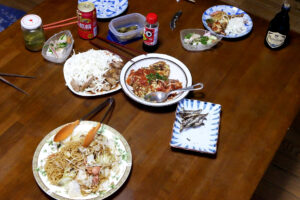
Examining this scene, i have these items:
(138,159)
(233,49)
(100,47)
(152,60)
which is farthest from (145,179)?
(233,49)

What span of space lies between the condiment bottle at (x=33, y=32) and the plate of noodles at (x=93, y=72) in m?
0.21

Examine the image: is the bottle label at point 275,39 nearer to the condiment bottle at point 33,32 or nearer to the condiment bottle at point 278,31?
the condiment bottle at point 278,31

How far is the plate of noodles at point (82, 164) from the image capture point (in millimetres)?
1481

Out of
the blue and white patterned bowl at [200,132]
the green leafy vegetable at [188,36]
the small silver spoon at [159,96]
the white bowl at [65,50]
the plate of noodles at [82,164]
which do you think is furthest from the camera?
the green leafy vegetable at [188,36]

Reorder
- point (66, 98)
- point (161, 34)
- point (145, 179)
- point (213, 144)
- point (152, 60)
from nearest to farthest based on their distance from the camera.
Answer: point (145, 179), point (213, 144), point (66, 98), point (152, 60), point (161, 34)

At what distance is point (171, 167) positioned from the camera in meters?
1.62

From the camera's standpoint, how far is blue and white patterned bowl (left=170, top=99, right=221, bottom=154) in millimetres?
1658

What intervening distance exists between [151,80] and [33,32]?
0.70 metres

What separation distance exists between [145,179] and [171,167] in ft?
0.44

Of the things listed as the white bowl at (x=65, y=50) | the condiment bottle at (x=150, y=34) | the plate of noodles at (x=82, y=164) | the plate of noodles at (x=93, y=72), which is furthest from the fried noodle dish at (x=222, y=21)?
the plate of noodles at (x=82, y=164)

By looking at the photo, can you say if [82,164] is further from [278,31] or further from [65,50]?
[278,31]

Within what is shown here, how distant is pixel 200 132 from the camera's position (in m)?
1.74

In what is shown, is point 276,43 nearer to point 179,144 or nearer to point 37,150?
point 179,144

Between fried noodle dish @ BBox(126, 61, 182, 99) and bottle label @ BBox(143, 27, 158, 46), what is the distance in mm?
137
